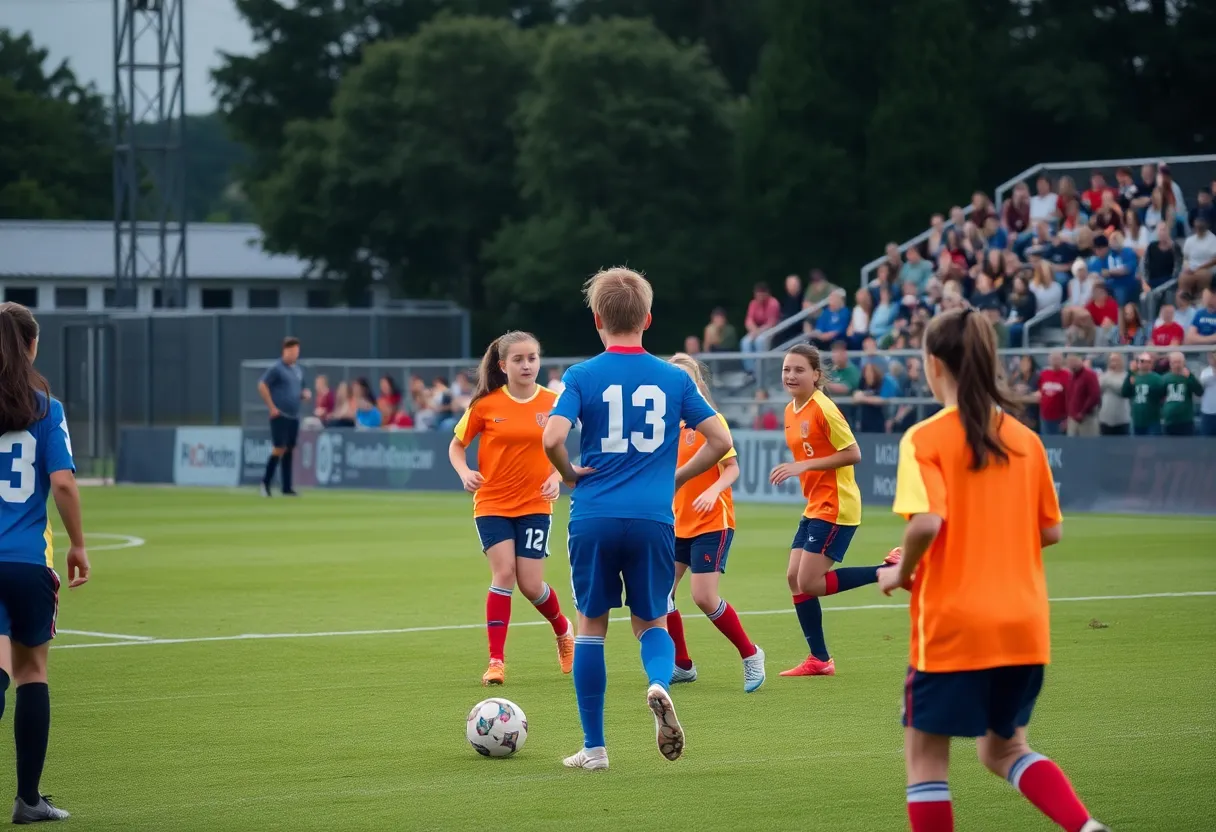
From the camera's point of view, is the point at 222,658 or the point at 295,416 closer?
the point at 222,658

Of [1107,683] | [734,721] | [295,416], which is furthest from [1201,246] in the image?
[734,721]

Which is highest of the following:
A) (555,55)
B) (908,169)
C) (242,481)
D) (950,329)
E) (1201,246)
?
(555,55)

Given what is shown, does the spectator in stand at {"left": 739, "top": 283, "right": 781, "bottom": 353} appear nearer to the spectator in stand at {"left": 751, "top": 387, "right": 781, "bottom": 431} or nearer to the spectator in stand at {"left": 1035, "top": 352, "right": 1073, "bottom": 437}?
the spectator in stand at {"left": 751, "top": 387, "right": 781, "bottom": 431}

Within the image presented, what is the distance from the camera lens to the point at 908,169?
4459cm

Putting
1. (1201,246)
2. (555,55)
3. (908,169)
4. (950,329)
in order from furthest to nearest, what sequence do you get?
(555,55)
(908,169)
(1201,246)
(950,329)

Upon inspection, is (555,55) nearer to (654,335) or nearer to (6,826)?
(654,335)

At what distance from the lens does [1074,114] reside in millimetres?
45094

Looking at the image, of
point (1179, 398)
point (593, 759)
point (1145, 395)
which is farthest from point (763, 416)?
point (593, 759)

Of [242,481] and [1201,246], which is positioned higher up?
[1201,246]

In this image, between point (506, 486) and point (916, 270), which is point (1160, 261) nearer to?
point (916, 270)

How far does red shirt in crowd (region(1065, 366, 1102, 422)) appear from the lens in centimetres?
2269

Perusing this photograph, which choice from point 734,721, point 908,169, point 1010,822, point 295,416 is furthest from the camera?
point 908,169

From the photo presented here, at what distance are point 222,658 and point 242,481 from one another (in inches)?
928

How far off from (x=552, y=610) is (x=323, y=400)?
23.6 meters
